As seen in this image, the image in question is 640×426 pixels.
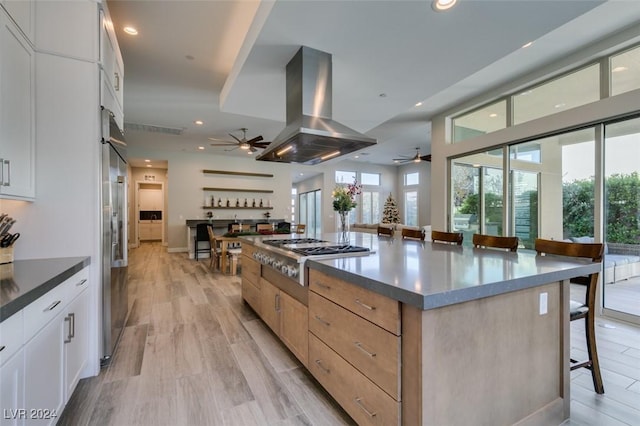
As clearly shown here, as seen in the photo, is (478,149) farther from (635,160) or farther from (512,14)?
(512,14)

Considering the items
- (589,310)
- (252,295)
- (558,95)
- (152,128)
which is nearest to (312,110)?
(252,295)

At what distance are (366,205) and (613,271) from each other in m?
8.45

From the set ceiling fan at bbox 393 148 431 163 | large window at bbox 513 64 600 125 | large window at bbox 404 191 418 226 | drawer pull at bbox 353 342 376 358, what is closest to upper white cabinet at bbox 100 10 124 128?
drawer pull at bbox 353 342 376 358

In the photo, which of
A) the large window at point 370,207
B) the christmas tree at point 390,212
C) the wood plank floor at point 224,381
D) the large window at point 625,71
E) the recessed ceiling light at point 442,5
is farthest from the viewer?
the large window at point 370,207

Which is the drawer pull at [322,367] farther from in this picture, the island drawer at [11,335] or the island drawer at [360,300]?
the island drawer at [11,335]

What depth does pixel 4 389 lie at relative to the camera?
39.9 inches

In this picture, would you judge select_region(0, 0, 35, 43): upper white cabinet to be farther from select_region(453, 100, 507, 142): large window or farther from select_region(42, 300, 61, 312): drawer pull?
select_region(453, 100, 507, 142): large window

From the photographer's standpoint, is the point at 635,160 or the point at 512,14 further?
the point at 635,160

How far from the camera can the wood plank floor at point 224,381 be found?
1.67 m

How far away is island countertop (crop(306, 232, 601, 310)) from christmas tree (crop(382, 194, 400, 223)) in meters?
9.41

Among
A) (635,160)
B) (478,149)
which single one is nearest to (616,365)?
(635,160)

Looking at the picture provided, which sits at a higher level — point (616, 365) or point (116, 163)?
point (116, 163)


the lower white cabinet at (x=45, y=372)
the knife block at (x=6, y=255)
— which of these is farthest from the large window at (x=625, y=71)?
the knife block at (x=6, y=255)

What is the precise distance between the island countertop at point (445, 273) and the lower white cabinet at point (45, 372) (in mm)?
1390
